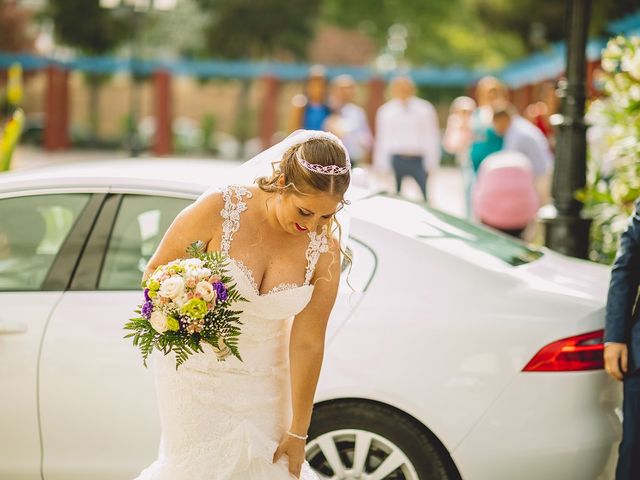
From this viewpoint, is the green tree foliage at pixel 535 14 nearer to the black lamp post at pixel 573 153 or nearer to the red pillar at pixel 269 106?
the red pillar at pixel 269 106

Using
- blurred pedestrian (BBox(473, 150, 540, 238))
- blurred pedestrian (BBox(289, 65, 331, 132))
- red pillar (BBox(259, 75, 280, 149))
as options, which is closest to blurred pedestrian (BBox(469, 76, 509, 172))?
blurred pedestrian (BBox(289, 65, 331, 132))

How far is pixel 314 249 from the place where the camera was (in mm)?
2943

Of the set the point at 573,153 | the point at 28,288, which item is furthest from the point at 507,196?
the point at 28,288

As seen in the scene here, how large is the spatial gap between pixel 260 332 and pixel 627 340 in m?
1.44

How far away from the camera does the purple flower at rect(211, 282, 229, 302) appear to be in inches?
108

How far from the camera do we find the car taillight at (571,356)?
3602 mm

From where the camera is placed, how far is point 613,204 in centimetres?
605

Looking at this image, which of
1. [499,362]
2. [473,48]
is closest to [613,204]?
[499,362]

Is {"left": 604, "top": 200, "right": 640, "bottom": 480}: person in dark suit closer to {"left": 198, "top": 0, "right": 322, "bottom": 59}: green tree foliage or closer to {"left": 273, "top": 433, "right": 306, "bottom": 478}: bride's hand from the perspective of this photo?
{"left": 273, "top": 433, "right": 306, "bottom": 478}: bride's hand

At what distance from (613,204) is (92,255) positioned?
11.4 feet

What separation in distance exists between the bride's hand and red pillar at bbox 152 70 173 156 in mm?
36443

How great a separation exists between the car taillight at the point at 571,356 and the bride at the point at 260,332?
1.04m

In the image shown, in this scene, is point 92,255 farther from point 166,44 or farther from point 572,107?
point 166,44

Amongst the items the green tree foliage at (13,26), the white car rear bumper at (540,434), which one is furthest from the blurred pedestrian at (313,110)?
the green tree foliage at (13,26)
